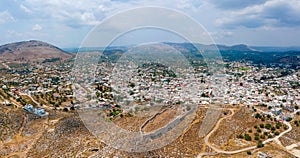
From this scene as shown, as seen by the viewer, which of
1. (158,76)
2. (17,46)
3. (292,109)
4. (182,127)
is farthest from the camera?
(17,46)

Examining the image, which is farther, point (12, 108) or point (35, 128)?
point (12, 108)

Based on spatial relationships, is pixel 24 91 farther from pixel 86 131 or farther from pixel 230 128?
pixel 230 128

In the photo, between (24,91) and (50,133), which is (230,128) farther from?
(24,91)

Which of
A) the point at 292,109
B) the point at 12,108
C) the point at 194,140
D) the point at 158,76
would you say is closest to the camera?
the point at 194,140

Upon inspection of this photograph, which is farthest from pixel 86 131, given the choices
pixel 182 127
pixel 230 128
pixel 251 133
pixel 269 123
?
pixel 269 123

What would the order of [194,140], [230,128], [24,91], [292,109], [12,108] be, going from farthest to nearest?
[24,91] → [292,109] → [12,108] → [230,128] → [194,140]

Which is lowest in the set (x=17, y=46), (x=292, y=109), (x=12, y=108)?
(x=292, y=109)

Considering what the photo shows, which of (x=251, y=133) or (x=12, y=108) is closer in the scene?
(x=251, y=133)

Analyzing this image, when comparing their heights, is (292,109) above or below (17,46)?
below

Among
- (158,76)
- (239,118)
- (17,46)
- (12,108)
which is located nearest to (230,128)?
(239,118)
